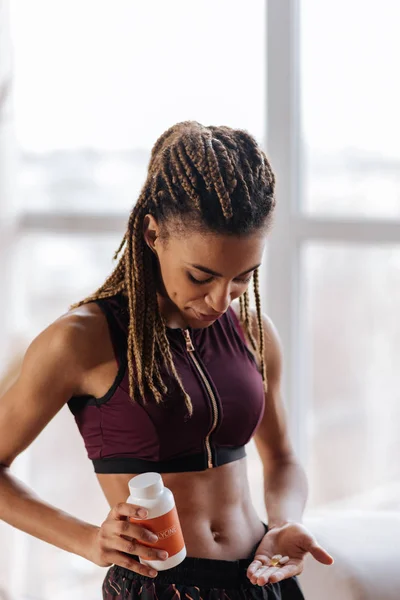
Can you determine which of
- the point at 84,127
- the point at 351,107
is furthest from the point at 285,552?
the point at 84,127

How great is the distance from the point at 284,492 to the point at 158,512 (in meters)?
0.49

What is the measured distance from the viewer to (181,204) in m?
1.32

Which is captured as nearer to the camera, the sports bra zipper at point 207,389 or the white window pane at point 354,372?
the sports bra zipper at point 207,389

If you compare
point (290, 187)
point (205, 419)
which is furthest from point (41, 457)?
point (205, 419)

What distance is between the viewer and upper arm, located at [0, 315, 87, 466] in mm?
1347

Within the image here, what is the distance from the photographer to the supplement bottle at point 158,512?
115cm

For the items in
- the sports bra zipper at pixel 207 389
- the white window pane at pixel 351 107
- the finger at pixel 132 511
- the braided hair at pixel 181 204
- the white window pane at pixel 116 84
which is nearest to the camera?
the finger at pixel 132 511

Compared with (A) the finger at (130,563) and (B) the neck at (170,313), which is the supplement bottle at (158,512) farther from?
(B) the neck at (170,313)

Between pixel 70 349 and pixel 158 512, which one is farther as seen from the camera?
pixel 70 349

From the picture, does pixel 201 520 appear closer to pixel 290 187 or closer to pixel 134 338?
pixel 134 338

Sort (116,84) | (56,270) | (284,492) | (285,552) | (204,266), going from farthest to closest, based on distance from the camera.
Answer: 1. (56,270)
2. (116,84)
3. (284,492)
4. (285,552)
5. (204,266)

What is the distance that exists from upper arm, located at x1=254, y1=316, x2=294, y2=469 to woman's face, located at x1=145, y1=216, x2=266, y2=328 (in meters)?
0.27

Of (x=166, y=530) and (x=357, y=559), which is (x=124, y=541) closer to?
(x=166, y=530)

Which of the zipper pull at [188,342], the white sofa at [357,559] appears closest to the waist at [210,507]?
the zipper pull at [188,342]
